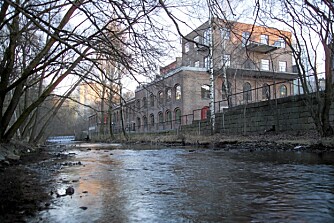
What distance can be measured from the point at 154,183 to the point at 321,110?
11043mm

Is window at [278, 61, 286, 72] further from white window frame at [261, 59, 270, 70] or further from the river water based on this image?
the river water

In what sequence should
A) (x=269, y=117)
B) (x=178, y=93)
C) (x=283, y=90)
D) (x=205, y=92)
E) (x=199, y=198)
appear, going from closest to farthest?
(x=199, y=198)
(x=269, y=117)
(x=178, y=93)
(x=205, y=92)
(x=283, y=90)

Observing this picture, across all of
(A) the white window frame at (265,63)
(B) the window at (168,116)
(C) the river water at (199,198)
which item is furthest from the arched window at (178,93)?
(C) the river water at (199,198)

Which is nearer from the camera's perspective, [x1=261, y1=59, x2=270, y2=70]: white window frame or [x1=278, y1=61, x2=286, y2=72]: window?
[x1=261, y1=59, x2=270, y2=70]: white window frame

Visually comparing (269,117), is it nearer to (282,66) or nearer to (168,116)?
(168,116)

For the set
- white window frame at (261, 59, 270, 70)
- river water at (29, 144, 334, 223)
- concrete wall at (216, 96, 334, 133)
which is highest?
white window frame at (261, 59, 270, 70)

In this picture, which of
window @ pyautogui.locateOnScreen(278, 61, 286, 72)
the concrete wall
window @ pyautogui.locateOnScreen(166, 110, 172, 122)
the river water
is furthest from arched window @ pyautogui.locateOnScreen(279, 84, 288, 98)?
the river water

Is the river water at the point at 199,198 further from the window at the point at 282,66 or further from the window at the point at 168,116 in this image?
the window at the point at 282,66

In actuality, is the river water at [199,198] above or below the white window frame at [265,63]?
below

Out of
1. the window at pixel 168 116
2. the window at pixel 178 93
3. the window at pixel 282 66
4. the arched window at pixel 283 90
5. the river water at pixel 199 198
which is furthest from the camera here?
the window at pixel 282 66

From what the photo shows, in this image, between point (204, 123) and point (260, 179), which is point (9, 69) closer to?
point (260, 179)

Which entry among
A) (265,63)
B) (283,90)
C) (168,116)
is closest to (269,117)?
(283,90)

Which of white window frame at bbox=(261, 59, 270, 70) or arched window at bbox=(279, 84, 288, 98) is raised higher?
white window frame at bbox=(261, 59, 270, 70)

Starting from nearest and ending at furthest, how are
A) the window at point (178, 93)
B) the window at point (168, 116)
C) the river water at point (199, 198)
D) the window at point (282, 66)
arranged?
the river water at point (199, 198)
the window at point (178, 93)
the window at point (168, 116)
the window at point (282, 66)
